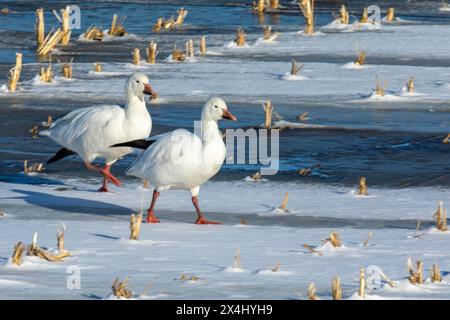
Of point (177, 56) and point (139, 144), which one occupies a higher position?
point (139, 144)

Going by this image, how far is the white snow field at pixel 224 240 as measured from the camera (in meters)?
7.56

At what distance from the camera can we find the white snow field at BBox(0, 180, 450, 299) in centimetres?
756

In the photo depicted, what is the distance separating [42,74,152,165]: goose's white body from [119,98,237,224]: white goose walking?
119cm

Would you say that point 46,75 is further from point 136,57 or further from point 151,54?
point 151,54

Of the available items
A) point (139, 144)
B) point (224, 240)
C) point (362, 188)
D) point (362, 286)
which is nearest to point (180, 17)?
point (362, 188)

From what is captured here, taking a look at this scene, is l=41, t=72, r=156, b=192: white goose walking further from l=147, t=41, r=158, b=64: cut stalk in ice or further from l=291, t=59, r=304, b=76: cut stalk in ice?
l=147, t=41, r=158, b=64: cut stalk in ice

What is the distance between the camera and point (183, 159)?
9.77 meters

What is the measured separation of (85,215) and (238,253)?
2.28 m

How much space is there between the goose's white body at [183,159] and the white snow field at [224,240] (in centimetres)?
35

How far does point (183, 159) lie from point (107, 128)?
5.39 ft

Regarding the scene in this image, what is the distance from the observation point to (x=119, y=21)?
23547 mm

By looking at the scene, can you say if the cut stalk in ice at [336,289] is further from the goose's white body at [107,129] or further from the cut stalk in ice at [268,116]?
the cut stalk in ice at [268,116]

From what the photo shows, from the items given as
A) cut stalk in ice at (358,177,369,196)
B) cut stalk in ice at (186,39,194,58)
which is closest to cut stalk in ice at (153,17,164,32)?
cut stalk in ice at (186,39,194,58)

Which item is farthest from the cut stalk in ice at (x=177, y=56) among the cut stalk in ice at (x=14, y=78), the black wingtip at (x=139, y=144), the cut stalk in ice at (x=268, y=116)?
the black wingtip at (x=139, y=144)
